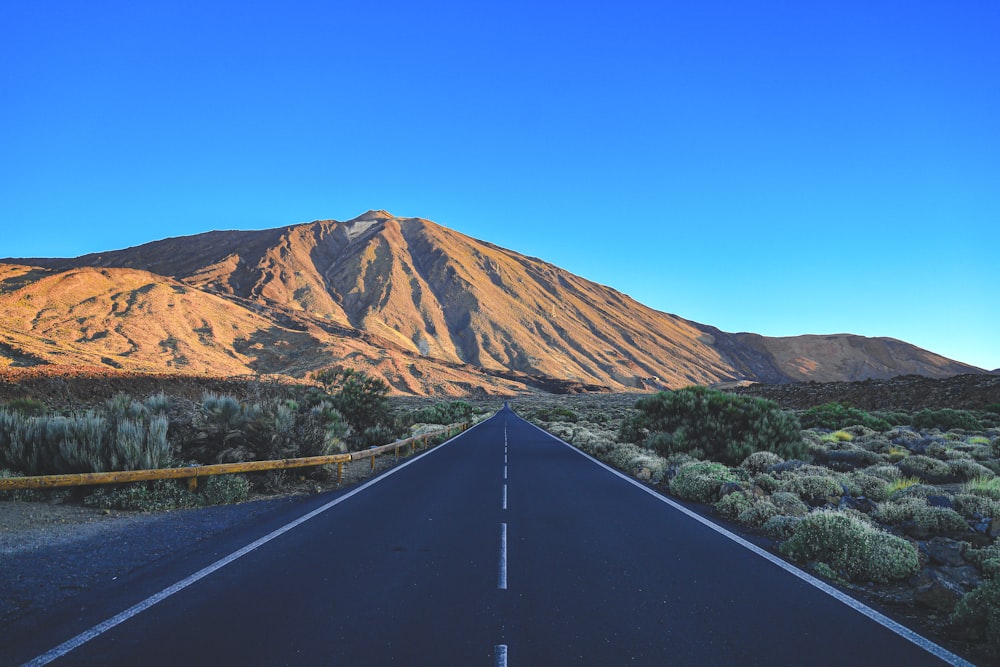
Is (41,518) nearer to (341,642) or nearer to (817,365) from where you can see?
(341,642)

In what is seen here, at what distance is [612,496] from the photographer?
10703 millimetres

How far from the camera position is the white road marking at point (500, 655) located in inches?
145

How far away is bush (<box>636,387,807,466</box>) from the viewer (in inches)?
622

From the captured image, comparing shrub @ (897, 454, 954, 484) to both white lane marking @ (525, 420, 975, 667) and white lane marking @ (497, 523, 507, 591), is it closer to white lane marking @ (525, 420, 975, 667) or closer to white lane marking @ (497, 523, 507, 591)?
white lane marking @ (525, 420, 975, 667)

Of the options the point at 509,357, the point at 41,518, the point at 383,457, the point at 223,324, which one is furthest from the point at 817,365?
the point at 41,518

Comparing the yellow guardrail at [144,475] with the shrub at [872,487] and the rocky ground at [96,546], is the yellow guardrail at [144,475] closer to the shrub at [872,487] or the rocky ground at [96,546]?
the rocky ground at [96,546]

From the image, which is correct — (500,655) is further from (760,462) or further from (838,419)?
(838,419)

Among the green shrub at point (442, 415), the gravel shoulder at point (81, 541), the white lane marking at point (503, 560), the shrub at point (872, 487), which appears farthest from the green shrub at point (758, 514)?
the green shrub at point (442, 415)

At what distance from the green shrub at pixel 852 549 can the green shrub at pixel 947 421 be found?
76.0ft

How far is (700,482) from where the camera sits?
10734 millimetres

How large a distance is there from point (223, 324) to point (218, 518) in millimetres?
80196

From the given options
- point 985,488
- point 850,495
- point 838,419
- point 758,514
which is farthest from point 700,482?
point 838,419

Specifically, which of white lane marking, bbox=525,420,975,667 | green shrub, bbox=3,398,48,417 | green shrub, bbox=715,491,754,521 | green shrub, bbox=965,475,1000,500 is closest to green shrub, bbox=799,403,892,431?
green shrub, bbox=965,475,1000,500

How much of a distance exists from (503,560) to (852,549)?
405 centimetres
